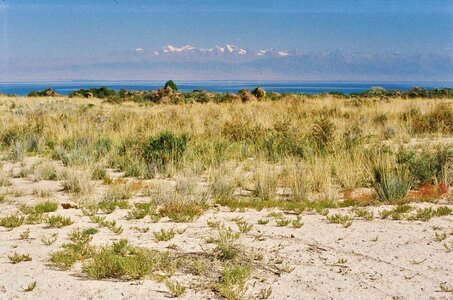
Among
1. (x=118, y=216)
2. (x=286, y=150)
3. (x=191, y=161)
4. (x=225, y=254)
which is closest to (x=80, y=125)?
(x=191, y=161)

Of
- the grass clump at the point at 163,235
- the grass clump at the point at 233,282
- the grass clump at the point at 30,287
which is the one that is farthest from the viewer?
the grass clump at the point at 163,235

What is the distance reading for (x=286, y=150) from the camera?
1283 centimetres

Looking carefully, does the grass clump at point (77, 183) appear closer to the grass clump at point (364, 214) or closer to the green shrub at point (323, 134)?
the grass clump at point (364, 214)

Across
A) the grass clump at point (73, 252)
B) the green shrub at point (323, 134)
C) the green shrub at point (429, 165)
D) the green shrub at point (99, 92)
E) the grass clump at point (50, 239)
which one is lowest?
the grass clump at point (50, 239)

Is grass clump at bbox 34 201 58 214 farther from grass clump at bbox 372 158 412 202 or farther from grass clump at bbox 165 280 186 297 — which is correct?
grass clump at bbox 372 158 412 202

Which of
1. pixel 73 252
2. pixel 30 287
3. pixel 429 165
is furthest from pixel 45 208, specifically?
pixel 429 165

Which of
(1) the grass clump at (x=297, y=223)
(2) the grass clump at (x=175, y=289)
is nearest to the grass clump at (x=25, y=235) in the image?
(2) the grass clump at (x=175, y=289)

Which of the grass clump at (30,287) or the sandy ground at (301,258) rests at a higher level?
the grass clump at (30,287)

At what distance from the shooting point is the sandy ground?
16.5 ft

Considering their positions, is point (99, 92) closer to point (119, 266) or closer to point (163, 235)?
point (163, 235)

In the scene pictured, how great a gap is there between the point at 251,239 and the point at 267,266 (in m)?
0.99

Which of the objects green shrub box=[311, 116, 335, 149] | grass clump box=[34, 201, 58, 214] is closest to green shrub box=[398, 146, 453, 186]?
green shrub box=[311, 116, 335, 149]

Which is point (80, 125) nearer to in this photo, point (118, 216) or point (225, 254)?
point (118, 216)

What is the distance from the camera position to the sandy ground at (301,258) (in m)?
5.02
